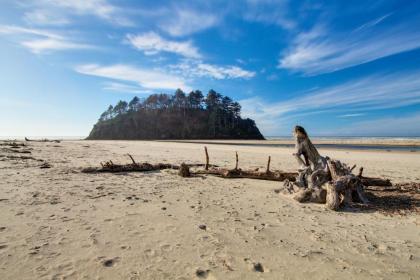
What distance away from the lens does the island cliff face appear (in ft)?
333

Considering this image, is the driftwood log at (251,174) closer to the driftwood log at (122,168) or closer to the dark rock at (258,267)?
the driftwood log at (122,168)

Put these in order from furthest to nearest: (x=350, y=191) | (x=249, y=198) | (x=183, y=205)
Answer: (x=249, y=198) → (x=350, y=191) → (x=183, y=205)

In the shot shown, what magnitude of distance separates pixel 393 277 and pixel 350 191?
13.8 ft

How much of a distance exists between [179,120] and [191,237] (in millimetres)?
101407

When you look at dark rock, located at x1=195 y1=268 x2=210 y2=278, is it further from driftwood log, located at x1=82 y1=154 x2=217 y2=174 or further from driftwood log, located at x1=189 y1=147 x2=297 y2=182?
driftwood log, located at x1=82 y1=154 x2=217 y2=174

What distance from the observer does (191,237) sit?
496 cm

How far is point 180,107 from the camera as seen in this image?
107000 millimetres

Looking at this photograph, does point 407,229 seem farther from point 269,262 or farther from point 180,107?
point 180,107

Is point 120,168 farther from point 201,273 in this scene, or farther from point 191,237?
point 201,273

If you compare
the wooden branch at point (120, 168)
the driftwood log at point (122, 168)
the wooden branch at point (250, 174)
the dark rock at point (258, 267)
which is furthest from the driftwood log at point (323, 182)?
the wooden branch at point (120, 168)

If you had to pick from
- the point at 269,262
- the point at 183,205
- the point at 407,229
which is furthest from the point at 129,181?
the point at 407,229

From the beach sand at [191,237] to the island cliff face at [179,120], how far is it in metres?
92.2

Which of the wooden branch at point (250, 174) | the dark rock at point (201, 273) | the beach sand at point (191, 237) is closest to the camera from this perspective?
the dark rock at point (201, 273)

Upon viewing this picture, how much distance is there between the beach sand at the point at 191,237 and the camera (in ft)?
12.5
